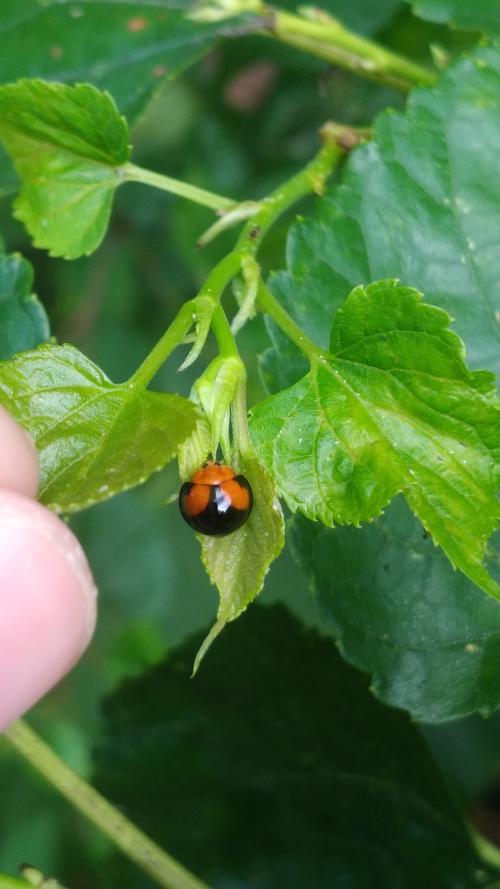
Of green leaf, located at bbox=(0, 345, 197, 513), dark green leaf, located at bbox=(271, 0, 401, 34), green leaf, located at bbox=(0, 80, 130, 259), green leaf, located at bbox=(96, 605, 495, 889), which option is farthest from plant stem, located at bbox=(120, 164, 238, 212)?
dark green leaf, located at bbox=(271, 0, 401, 34)

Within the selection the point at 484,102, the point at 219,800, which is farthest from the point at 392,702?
the point at 484,102

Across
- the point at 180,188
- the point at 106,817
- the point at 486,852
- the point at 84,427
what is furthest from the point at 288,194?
the point at 486,852

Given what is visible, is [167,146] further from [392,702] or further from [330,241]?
[392,702]

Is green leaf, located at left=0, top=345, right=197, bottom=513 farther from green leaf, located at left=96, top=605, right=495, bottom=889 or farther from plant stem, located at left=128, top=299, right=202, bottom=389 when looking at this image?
green leaf, located at left=96, top=605, right=495, bottom=889

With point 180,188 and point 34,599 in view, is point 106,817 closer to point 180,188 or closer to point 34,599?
point 34,599

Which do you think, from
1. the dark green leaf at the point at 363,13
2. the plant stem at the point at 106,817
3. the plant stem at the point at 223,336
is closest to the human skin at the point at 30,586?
the plant stem at the point at 223,336
